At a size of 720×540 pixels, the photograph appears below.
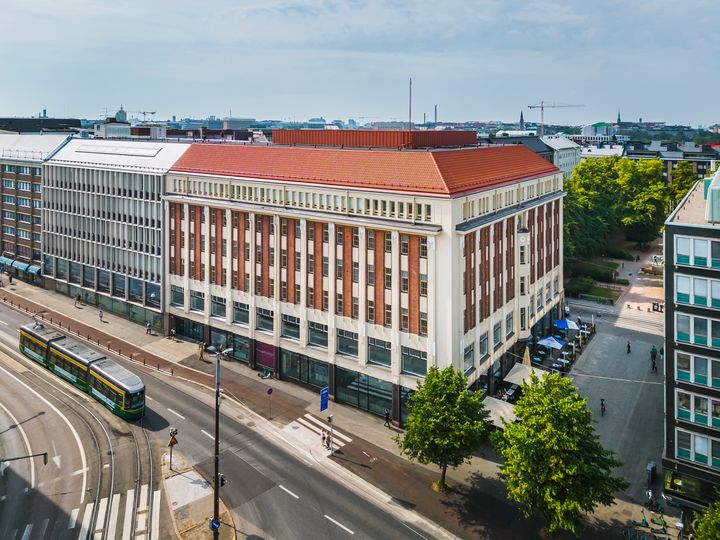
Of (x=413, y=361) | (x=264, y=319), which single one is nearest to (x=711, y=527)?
(x=413, y=361)

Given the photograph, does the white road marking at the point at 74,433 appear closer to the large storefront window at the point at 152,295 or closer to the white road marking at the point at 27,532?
the white road marking at the point at 27,532

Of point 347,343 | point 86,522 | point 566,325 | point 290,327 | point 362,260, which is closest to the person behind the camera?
point 86,522

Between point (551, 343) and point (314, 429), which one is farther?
point (551, 343)

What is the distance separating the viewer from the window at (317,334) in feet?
202

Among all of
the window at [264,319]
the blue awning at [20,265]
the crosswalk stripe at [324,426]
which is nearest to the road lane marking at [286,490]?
the crosswalk stripe at [324,426]

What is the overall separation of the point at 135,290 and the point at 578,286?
251 feet

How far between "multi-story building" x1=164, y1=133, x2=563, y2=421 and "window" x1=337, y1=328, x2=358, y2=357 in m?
0.13

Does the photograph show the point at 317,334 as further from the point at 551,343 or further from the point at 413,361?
the point at 551,343

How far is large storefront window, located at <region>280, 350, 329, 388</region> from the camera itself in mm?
62656

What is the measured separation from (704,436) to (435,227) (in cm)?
2707

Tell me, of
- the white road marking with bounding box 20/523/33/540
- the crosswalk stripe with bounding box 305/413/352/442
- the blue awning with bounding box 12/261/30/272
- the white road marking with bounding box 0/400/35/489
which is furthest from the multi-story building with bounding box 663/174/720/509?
the blue awning with bounding box 12/261/30/272

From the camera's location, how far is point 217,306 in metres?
72.4

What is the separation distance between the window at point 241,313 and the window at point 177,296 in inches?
425

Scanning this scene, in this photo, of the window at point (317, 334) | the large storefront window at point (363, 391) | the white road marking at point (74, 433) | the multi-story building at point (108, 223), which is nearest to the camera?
the white road marking at point (74, 433)
